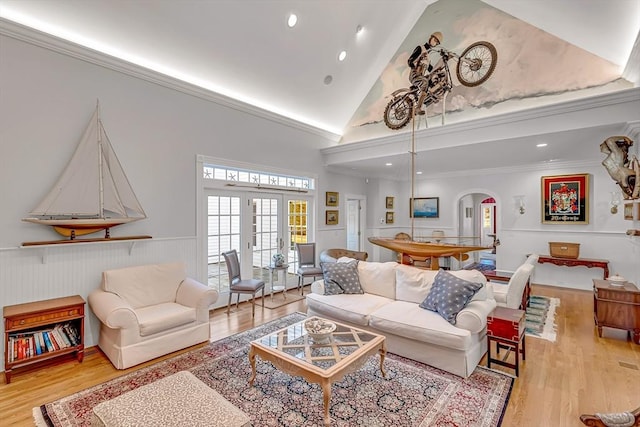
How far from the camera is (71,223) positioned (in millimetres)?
3189

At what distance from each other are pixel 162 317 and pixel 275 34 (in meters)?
3.99

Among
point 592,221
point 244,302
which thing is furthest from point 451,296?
Answer: point 592,221

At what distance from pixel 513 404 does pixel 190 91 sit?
5.14m

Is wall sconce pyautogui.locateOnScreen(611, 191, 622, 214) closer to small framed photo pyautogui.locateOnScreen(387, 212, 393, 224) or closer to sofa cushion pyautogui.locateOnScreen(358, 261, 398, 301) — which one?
small framed photo pyautogui.locateOnScreen(387, 212, 393, 224)

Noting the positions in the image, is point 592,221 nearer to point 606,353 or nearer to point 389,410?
point 606,353

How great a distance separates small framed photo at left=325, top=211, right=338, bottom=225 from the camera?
22.8ft

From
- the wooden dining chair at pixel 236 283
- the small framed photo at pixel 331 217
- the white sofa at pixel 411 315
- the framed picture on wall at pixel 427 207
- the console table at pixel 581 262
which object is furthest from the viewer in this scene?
the framed picture on wall at pixel 427 207

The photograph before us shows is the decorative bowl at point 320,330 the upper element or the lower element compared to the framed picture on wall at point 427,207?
lower

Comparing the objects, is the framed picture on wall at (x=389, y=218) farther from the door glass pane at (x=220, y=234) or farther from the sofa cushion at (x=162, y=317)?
the sofa cushion at (x=162, y=317)

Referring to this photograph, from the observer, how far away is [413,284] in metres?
3.78

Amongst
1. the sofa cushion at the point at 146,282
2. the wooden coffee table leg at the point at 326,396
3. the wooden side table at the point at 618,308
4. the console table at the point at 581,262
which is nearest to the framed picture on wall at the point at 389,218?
the console table at the point at 581,262

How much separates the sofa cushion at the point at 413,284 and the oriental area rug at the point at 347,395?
2.65 feet

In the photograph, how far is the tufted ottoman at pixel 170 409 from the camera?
5.42 ft

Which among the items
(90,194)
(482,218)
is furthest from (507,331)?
(482,218)
